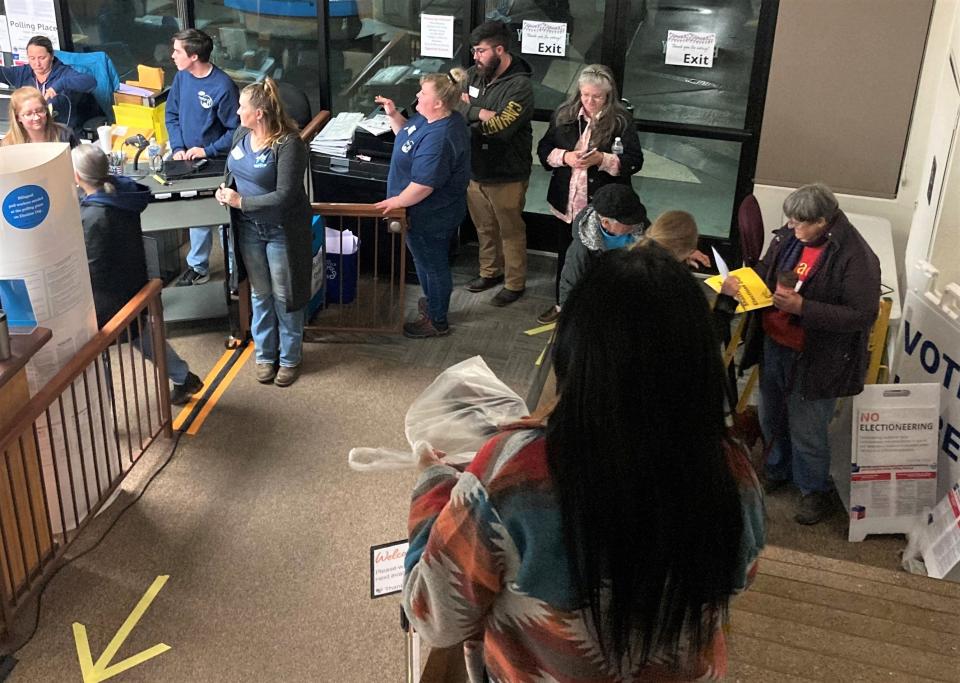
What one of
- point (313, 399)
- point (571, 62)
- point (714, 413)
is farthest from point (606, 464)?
point (571, 62)

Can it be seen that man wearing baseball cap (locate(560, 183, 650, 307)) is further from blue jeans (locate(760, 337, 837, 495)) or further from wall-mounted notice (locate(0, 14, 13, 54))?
wall-mounted notice (locate(0, 14, 13, 54))

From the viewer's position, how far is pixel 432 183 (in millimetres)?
4938

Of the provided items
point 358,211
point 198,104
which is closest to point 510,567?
point 358,211

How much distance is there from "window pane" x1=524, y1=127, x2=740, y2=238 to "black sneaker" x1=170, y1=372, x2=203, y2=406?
8.65 feet

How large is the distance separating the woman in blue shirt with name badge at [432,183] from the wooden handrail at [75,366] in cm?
148

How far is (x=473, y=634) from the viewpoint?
5.13 feet

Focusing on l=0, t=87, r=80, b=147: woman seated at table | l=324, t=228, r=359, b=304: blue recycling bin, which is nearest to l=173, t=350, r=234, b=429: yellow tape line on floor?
l=324, t=228, r=359, b=304: blue recycling bin

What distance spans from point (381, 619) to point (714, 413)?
2425mm

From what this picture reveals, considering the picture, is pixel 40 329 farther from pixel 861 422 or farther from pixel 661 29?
pixel 661 29

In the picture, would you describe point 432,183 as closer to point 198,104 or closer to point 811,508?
point 198,104

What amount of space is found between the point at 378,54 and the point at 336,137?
1090 millimetres

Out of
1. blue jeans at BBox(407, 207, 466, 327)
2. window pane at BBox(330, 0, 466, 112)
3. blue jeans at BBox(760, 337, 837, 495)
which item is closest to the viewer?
blue jeans at BBox(760, 337, 837, 495)

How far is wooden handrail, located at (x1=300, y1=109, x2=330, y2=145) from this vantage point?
19.0ft

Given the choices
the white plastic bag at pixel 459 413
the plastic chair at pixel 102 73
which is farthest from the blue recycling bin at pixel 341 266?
the white plastic bag at pixel 459 413
